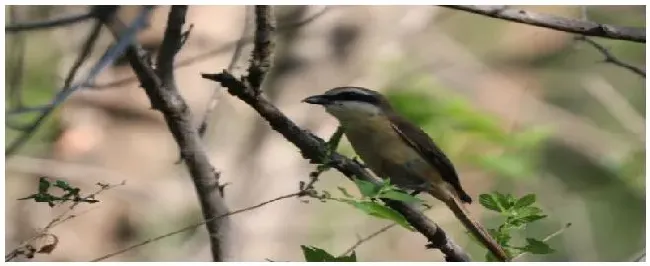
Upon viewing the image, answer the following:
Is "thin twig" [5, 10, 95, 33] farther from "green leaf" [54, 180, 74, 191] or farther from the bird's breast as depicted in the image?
the bird's breast

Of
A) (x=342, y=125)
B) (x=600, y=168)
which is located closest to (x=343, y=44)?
(x=342, y=125)

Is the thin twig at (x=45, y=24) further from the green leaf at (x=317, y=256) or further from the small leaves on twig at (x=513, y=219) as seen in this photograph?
the small leaves on twig at (x=513, y=219)

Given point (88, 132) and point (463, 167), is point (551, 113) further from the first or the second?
point (88, 132)

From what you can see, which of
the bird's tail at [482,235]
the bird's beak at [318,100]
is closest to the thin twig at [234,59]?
the bird's beak at [318,100]

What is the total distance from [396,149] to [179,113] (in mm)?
314

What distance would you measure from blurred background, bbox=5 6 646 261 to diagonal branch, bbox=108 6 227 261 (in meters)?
0.01

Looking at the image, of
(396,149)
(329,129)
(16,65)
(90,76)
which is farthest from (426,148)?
(16,65)

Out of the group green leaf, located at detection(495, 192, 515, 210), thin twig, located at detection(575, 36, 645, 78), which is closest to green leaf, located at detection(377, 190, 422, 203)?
green leaf, located at detection(495, 192, 515, 210)

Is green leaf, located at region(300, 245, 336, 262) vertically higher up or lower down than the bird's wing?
lower down

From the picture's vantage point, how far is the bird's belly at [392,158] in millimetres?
1363

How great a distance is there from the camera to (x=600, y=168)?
4.97ft

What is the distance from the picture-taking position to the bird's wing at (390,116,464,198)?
1389 millimetres

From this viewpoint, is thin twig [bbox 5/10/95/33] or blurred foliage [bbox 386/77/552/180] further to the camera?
blurred foliage [bbox 386/77/552/180]


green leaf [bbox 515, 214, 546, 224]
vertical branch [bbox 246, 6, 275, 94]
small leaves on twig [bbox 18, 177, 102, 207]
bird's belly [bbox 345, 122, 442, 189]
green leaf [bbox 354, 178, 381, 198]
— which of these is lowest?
green leaf [bbox 515, 214, 546, 224]
